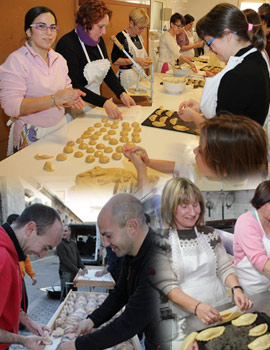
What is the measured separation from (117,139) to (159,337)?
1.22 metres

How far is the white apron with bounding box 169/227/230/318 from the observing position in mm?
797

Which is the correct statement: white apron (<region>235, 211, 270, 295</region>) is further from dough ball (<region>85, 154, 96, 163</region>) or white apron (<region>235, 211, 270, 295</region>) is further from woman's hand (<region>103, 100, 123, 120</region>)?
woman's hand (<region>103, 100, 123, 120</region>)

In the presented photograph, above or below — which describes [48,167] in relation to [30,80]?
below

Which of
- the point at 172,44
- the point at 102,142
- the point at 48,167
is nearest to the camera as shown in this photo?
the point at 48,167

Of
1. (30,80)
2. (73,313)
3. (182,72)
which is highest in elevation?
(30,80)

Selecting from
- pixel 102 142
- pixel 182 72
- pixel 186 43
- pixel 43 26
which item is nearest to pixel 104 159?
pixel 102 142

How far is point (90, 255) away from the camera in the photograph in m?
1.13

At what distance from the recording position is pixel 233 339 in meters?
0.88

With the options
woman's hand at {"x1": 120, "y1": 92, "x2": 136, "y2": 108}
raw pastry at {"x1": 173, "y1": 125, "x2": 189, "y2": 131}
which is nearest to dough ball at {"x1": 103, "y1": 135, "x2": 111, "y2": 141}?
raw pastry at {"x1": 173, "y1": 125, "x2": 189, "y2": 131}

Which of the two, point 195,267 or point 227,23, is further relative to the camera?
point 227,23

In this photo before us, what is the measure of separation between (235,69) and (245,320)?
36.2 inches

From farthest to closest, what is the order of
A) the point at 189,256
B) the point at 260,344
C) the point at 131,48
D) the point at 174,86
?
the point at 131,48, the point at 174,86, the point at 260,344, the point at 189,256

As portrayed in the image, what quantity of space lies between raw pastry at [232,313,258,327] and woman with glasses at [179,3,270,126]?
0.72 m

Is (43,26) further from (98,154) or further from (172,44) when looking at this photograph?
(172,44)
